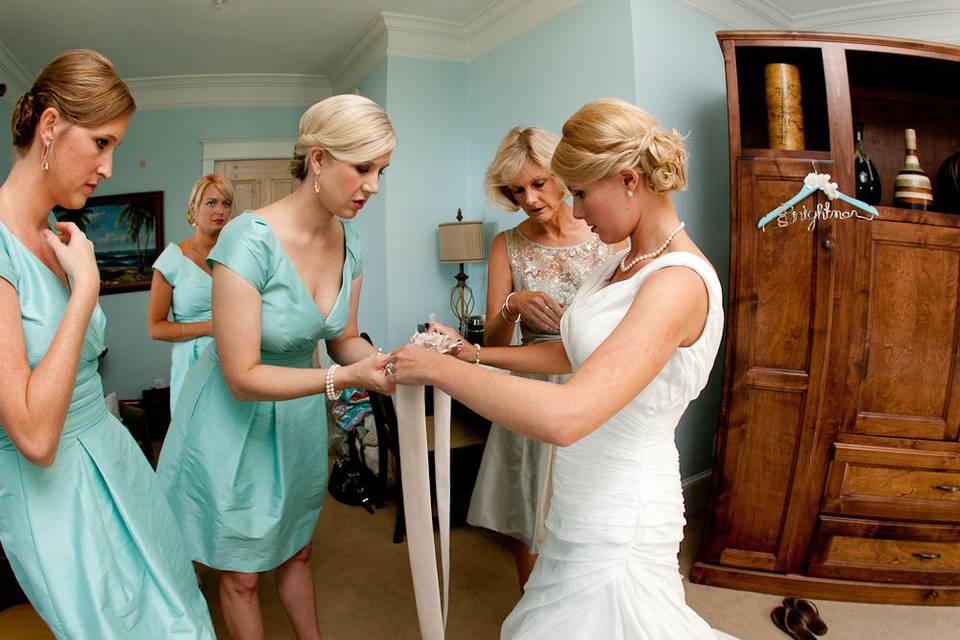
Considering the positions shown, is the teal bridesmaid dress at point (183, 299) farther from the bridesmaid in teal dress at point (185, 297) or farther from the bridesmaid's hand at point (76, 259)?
the bridesmaid's hand at point (76, 259)

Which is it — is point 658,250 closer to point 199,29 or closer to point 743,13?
point 743,13

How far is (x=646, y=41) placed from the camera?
2.96 m

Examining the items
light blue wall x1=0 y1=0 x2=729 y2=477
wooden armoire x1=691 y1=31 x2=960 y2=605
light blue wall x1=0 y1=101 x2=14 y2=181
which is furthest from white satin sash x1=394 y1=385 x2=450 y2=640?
light blue wall x1=0 y1=101 x2=14 y2=181

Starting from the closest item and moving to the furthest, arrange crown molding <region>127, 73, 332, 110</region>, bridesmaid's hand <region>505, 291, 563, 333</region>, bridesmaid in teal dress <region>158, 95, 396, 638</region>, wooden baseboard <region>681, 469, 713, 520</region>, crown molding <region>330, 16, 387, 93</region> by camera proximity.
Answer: bridesmaid in teal dress <region>158, 95, 396, 638</region>
bridesmaid's hand <region>505, 291, 563, 333</region>
wooden baseboard <region>681, 469, 713, 520</region>
crown molding <region>330, 16, 387, 93</region>
crown molding <region>127, 73, 332, 110</region>

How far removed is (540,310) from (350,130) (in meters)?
0.93

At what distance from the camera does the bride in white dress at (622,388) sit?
101 centimetres

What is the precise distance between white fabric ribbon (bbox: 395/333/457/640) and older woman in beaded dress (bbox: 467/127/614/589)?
690 millimetres

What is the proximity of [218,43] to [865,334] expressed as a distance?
484 centimetres

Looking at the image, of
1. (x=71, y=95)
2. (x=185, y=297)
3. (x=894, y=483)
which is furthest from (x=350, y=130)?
(x=894, y=483)

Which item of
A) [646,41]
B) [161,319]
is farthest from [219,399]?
[646,41]

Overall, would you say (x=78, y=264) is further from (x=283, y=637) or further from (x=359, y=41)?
(x=359, y=41)

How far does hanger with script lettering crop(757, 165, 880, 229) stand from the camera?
7.57 ft

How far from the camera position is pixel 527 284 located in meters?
2.20

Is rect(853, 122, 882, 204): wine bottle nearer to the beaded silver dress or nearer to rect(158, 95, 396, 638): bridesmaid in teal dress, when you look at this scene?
the beaded silver dress
